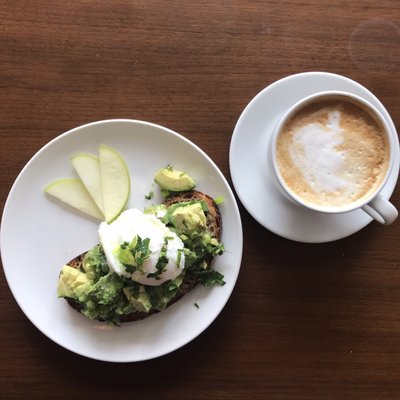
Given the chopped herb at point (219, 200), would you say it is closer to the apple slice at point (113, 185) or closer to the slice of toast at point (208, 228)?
the slice of toast at point (208, 228)

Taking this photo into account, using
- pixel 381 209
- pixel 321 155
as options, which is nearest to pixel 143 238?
pixel 321 155

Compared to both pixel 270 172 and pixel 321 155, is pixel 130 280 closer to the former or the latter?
pixel 270 172

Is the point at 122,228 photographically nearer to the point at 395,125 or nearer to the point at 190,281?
the point at 190,281

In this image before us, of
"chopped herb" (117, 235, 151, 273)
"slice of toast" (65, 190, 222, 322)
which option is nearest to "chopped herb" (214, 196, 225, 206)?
"slice of toast" (65, 190, 222, 322)

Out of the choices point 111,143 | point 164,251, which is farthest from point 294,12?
point 164,251

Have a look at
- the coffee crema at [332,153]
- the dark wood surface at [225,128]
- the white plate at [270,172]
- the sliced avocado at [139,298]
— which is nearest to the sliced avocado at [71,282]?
the sliced avocado at [139,298]

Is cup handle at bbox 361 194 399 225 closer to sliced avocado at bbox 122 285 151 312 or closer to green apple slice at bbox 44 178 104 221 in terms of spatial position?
sliced avocado at bbox 122 285 151 312
